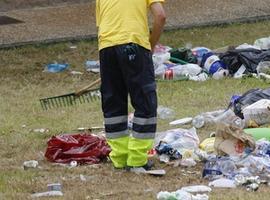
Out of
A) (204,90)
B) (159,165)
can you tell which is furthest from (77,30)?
(159,165)

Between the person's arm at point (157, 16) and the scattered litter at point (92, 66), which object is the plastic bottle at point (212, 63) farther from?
the person's arm at point (157, 16)

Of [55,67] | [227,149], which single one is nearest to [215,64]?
[55,67]

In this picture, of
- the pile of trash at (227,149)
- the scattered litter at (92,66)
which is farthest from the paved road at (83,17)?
the pile of trash at (227,149)

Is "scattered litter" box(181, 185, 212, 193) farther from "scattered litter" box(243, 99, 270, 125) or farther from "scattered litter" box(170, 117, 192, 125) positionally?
"scattered litter" box(170, 117, 192, 125)

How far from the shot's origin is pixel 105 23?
266 inches

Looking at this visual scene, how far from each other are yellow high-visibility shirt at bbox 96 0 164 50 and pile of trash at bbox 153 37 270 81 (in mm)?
4695

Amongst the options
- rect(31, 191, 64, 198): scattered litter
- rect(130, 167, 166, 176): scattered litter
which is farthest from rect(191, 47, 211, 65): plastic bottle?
rect(31, 191, 64, 198): scattered litter

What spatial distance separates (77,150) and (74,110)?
7.69 ft

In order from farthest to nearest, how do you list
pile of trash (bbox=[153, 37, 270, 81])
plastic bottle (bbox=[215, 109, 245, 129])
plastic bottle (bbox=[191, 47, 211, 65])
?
1. plastic bottle (bbox=[191, 47, 211, 65])
2. pile of trash (bbox=[153, 37, 270, 81])
3. plastic bottle (bbox=[215, 109, 245, 129])

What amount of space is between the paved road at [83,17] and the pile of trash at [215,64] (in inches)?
99.8

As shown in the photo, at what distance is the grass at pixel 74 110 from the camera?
20.7 feet

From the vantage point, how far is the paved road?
14.4 metres

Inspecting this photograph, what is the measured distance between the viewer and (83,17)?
15.7 m

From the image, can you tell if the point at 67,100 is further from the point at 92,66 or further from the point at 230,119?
the point at 92,66
